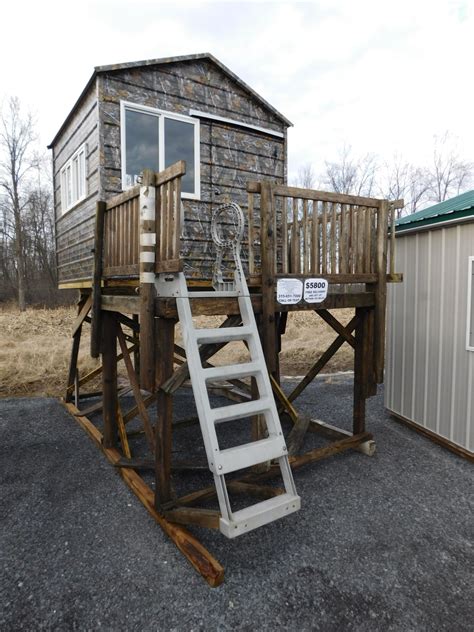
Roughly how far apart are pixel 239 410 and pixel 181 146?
4.29m

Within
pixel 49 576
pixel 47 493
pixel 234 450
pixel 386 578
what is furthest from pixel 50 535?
pixel 386 578

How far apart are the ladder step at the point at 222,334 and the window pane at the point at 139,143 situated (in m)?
3.12

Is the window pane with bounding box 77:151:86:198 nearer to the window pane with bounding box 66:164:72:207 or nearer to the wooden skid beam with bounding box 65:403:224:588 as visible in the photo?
the window pane with bounding box 66:164:72:207

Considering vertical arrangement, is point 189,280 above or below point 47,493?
above

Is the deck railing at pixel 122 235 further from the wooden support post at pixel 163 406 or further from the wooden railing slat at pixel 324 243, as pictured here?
the wooden railing slat at pixel 324 243

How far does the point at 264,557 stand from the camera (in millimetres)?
2834

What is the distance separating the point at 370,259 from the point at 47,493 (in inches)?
167

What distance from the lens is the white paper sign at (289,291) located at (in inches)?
147

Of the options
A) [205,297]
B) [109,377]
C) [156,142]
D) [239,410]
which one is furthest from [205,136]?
[239,410]

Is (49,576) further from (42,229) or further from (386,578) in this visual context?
(42,229)

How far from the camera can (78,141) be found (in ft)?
18.4

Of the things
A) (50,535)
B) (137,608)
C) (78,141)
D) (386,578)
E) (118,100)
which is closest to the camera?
(137,608)

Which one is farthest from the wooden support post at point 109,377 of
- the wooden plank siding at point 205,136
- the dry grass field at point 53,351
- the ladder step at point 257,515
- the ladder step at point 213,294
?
the dry grass field at point 53,351

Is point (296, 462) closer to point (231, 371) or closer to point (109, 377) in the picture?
point (231, 371)
